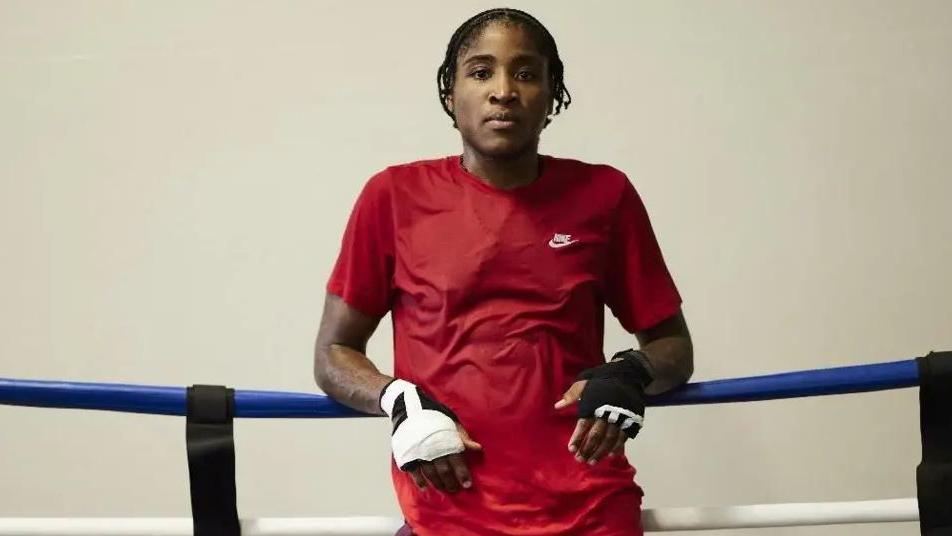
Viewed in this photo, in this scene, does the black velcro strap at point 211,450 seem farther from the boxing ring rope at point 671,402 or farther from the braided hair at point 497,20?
the braided hair at point 497,20

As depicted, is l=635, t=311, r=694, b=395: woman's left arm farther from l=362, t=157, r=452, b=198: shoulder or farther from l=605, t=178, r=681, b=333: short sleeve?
l=362, t=157, r=452, b=198: shoulder

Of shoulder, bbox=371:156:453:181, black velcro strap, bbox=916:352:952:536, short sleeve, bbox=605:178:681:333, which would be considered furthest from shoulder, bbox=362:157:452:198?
black velcro strap, bbox=916:352:952:536

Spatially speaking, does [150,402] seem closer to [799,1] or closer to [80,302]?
[80,302]

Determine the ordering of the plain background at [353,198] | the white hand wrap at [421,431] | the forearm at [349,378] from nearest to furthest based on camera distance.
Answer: the white hand wrap at [421,431]
the forearm at [349,378]
the plain background at [353,198]

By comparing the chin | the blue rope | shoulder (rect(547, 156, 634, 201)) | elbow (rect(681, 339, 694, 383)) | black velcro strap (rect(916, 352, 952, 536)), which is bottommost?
black velcro strap (rect(916, 352, 952, 536))

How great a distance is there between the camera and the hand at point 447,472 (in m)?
1.28

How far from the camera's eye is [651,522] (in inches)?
56.7

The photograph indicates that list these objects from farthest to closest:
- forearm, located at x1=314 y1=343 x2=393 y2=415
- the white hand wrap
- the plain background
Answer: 1. the plain background
2. forearm, located at x1=314 y1=343 x2=393 y2=415
3. the white hand wrap

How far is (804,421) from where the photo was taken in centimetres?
229

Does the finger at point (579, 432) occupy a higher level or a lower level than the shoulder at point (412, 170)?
lower

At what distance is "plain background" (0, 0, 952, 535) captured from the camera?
2.29 metres

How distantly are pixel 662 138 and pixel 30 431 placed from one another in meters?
1.35

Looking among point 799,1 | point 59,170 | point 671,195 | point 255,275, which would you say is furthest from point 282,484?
point 799,1

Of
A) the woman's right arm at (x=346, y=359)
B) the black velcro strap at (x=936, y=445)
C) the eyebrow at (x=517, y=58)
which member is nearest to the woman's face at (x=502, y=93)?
the eyebrow at (x=517, y=58)
